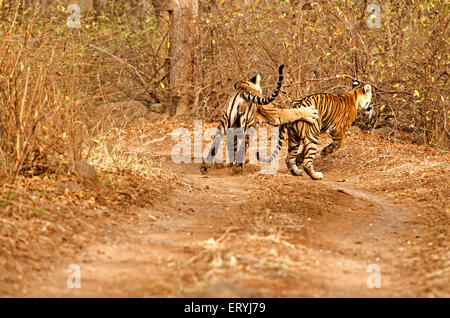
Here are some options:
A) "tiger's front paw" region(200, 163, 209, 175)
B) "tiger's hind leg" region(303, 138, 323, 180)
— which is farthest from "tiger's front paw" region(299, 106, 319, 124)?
"tiger's front paw" region(200, 163, 209, 175)

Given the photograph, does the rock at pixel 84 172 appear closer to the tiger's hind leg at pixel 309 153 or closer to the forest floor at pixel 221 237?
the forest floor at pixel 221 237

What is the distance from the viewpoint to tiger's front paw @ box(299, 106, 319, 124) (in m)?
9.88

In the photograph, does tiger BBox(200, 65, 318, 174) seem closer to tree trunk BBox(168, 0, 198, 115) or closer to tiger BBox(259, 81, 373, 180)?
tiger BBox(259, 81, 373, 180)

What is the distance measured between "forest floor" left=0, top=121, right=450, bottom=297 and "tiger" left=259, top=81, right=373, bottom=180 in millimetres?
656

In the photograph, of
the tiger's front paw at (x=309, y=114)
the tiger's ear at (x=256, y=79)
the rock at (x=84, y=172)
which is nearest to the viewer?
the rock at (x=84, y=172)

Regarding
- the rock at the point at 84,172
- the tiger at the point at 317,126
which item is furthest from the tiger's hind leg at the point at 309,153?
the rock at the point at 84,172

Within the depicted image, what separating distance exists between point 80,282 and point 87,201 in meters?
2.11

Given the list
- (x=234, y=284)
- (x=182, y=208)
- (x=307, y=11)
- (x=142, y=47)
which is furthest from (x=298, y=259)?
(x=142, y=47)

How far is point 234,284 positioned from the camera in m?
4.36

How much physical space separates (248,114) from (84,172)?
3.74 metres

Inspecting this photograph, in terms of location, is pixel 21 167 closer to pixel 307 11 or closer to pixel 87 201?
pixel 87 201

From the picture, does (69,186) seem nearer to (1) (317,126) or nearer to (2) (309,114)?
(2) (309,114)

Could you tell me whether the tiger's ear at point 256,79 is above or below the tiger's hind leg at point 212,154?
above

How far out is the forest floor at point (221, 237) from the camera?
4.51 metres
